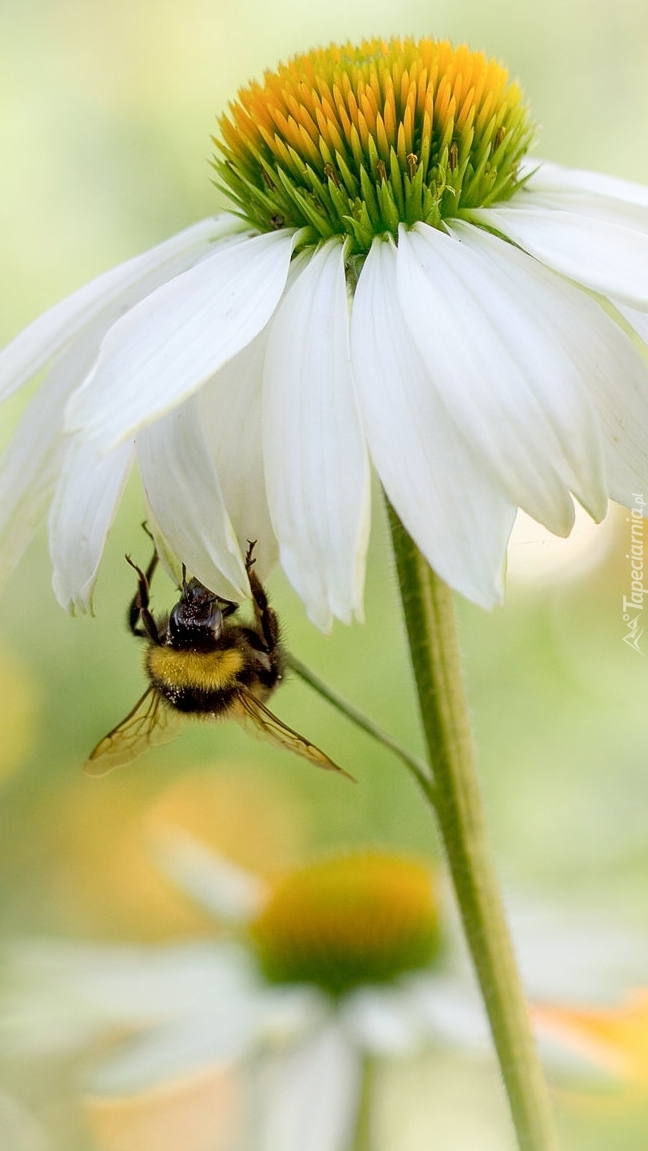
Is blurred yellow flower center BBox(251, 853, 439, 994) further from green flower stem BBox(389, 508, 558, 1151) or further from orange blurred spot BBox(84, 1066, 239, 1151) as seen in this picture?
green flower stem BBox(389, 508, 558, 1151)

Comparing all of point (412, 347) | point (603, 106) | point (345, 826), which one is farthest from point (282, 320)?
point (603, 106)

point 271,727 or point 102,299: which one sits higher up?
point 102,299

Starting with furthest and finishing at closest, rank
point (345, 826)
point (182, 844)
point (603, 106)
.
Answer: point (603, 106) < point (345, 826) < point (182, 844)

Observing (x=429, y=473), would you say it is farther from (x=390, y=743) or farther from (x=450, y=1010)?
(x=450, y=1010)

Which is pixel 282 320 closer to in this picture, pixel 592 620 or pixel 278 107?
pixel 278 107

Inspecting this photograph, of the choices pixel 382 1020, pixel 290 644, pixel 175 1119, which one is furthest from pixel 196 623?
pixel 290 644

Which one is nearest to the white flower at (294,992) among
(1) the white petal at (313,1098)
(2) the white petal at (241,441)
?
(1) the white petal at (313,1098)

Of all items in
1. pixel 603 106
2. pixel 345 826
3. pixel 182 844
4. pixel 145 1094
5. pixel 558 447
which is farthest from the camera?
pixel 603 106

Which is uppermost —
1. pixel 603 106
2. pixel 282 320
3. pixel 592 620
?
pixel 282 320
